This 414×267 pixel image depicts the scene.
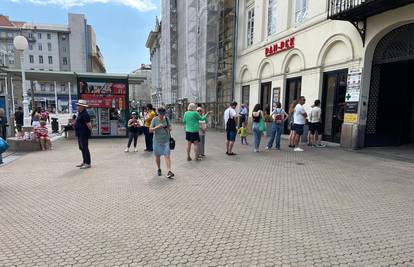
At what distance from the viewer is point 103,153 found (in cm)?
964

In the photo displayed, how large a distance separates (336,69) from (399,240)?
9.08 metres

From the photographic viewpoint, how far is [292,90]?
46.3ft

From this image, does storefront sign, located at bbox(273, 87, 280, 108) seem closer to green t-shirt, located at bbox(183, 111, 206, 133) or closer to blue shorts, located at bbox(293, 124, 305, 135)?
blue shorts, located at bbox(293, 124, 305, 135)

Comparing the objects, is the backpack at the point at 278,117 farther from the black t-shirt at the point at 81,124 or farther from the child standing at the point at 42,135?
the child standing at the point at 42,135

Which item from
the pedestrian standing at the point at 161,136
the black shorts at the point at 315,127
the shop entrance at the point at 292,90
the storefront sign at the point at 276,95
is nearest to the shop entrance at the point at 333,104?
the black shorts at the point at 315,127

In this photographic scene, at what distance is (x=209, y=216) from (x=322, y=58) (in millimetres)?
10036

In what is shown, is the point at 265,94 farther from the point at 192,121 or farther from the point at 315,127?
the point at 192,121

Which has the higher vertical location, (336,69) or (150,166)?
(336,69)

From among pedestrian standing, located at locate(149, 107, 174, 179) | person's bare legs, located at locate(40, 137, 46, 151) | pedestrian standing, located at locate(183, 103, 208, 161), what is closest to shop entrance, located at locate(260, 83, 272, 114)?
pedestrian standing, located at locate(183, 103, 208, 161)

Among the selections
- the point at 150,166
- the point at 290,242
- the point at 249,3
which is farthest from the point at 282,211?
the point at 249,3

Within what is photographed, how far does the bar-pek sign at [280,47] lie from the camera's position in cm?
1354

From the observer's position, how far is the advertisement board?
43.2 ft

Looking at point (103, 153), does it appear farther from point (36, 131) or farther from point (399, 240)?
point (399, 240)

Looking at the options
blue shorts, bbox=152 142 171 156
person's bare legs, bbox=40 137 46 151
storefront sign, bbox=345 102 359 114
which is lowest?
person's bare legs, bbox=40 137 46 151
